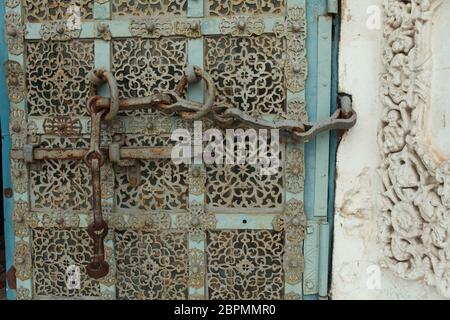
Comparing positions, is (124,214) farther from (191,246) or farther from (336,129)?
(336,129)

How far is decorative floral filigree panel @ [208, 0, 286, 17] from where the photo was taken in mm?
1291

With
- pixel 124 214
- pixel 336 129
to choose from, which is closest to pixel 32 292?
pixel 124 214

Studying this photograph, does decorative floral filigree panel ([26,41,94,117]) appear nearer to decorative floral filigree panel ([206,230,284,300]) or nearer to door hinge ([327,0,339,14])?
decorative floral filigree panel ([206,230,284,300])

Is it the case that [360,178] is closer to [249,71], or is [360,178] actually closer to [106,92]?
[249,71]

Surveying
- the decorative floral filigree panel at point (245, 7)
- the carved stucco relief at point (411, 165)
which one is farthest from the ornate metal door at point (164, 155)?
the carved stucco relief at point (411, 165)

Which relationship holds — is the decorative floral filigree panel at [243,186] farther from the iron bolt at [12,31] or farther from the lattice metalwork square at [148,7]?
the iron bolt at [12,31]

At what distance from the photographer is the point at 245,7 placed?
1296 millimetres

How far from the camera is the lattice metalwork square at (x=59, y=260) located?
4.54 ft

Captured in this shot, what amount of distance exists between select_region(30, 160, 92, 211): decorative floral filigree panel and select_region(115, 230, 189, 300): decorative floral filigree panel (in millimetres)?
170

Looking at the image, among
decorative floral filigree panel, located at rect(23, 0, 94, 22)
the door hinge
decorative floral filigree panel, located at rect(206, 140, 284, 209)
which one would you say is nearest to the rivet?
the door hinge

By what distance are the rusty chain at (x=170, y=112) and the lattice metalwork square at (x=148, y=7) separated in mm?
199

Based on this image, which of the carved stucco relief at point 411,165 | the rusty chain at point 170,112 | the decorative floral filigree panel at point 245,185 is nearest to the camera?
the carved stucco relief at point 411,165

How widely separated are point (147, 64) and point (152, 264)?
0.62 meters

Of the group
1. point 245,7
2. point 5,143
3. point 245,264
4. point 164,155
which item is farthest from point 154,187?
point 245,7
